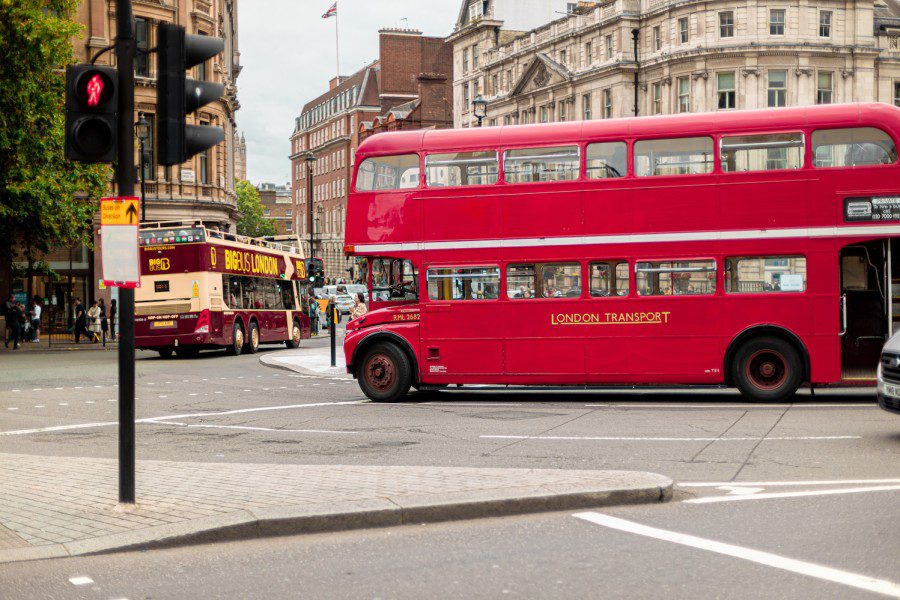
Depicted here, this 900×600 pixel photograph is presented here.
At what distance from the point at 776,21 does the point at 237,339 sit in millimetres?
41909

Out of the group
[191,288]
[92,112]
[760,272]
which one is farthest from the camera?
[191,288]

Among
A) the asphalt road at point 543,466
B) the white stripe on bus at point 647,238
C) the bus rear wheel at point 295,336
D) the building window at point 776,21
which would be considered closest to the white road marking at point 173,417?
the asphalt road at point 543,466

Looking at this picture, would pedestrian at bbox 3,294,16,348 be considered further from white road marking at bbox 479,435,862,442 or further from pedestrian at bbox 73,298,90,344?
white road marking at bbox 479,435,862,442

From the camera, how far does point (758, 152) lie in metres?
16.4

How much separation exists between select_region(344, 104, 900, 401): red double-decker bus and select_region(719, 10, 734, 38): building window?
4908 centimetres

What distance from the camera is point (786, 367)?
1593cm

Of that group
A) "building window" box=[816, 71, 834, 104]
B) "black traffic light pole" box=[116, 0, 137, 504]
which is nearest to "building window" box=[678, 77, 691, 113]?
"building window" box=[816, 71, 834, 104]

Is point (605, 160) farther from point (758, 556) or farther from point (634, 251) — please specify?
point (758, 556)

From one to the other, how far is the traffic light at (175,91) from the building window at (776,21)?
5985 cm

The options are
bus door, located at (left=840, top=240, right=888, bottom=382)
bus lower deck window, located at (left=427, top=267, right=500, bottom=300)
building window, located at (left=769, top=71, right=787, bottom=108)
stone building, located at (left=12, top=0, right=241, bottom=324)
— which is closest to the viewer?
bus door, located at (left=840, top=240, right=888, bottom=382)

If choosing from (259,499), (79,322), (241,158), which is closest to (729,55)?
(79,322)

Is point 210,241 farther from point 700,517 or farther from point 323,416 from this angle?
point 700,517

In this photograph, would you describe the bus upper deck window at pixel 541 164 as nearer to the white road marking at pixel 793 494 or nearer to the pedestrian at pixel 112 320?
the white road marking at pixel 793 494

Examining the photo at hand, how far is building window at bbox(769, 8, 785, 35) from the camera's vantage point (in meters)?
61.7
